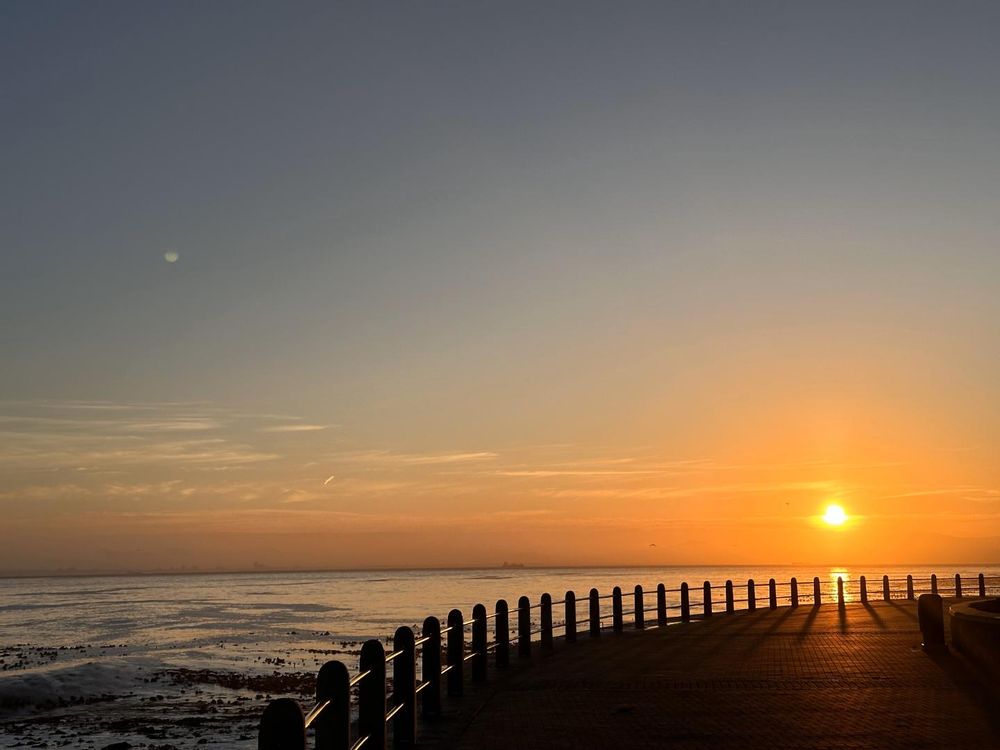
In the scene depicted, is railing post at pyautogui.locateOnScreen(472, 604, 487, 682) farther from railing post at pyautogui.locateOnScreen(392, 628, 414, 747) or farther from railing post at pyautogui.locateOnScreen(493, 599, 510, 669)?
railing post at pyautogui.locateOnScreen(392, 628, 414, 747)

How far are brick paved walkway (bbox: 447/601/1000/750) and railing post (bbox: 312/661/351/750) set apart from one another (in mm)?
2952

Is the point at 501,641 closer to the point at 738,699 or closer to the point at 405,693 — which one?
the point at 738,699

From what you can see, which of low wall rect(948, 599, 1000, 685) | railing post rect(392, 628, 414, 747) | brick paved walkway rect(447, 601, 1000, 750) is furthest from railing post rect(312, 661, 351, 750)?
low wall rect(948, 599, 1000, 685)

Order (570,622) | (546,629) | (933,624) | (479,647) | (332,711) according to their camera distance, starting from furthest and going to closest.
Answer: (570,622) → (546,629) → (933,624) → (479,647) → (332,711)

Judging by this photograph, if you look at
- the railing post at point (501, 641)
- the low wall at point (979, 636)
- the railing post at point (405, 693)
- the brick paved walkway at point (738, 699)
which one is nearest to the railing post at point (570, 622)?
the brick paved walkway at point (738, 699)

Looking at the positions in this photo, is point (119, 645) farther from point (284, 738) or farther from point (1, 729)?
point (284, 738)

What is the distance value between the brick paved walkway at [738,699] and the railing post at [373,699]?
56.1 inches

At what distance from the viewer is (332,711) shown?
24.6 ft

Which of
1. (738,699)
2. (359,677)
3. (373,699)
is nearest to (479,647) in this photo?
(738,699)

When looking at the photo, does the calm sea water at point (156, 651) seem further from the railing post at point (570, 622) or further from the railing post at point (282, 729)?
the railing post at point (282, 729)

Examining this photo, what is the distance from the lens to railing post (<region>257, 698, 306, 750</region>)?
581cm

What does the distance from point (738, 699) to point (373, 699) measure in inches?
235

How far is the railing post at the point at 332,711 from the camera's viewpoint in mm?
7480

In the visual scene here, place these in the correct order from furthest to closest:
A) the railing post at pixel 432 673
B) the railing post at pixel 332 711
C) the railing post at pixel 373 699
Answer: the railing post at pixel 432 673, the railing post at pixel 373 699, the railing post at pixel 332 711
